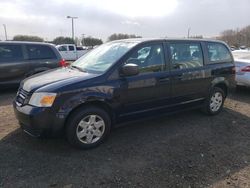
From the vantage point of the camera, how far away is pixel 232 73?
608cm

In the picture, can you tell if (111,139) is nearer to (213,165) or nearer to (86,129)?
(86,129)

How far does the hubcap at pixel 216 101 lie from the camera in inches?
227

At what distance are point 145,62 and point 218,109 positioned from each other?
248 centimetres

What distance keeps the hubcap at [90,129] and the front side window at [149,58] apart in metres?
1.09

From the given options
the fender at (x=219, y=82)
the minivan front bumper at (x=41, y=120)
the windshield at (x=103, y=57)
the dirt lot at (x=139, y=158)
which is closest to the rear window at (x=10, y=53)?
the dirt lot at (x=139, y=158)

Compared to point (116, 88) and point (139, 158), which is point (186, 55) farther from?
point (139, 158)

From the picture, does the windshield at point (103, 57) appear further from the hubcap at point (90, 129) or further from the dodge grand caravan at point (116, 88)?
the hubcap at point (90, 129)

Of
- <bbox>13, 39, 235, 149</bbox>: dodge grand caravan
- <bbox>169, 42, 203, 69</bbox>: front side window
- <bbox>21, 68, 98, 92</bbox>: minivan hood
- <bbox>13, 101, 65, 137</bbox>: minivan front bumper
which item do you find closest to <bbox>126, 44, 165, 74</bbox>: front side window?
<bbox>13, 39, 235, 149</bbox>: dodge grand caravan

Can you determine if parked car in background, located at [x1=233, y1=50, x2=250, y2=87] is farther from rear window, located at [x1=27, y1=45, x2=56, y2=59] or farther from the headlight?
the headlight

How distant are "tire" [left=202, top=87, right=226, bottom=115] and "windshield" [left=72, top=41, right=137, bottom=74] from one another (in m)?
2.28

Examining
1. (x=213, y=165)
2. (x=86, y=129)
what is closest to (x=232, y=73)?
(x=213, y=165)

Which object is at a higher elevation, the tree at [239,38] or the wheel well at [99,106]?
the tree at [239,38]

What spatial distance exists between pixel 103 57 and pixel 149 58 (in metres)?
0.81

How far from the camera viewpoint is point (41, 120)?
11.9ft
